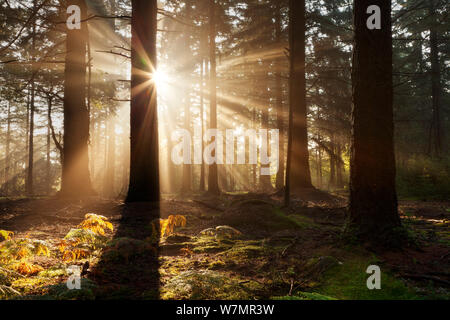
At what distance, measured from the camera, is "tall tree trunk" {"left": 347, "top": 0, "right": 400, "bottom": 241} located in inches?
154

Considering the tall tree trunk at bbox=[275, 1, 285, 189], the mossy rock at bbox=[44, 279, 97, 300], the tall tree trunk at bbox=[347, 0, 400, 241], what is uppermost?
the tall tree trunk at bbox=[275, 1, 285, 189]

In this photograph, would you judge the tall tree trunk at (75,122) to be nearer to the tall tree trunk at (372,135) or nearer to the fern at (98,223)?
the fern at (98,223)

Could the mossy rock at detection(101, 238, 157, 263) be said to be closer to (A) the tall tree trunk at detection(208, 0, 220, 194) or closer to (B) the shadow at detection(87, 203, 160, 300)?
(B) the shadow at detection(87, 203, 160, 300)

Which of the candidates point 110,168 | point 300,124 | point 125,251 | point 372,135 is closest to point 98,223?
point 125,251

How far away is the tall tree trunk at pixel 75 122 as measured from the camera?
32.9 ft

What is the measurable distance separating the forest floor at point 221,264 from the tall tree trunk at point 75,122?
452 cm

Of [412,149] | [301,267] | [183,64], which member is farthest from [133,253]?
[412,149]

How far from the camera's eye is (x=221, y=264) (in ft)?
11.0

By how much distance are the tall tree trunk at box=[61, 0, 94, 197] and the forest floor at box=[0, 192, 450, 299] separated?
178 inches

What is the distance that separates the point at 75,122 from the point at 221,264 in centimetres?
925

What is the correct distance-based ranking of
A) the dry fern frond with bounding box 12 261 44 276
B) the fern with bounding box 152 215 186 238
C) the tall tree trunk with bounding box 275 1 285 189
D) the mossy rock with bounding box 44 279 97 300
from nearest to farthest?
the mossy rock with bounding box 44 279 97 300 < the dry fern frond with bounding box 12 261 44 276 < the fern with bounding box 152 215 186 238 < the tall tree trunk with bounding box 275 1 285 189

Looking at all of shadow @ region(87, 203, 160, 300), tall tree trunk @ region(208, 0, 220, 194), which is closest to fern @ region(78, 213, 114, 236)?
shadow @ region(87, 203, 160, 300)
